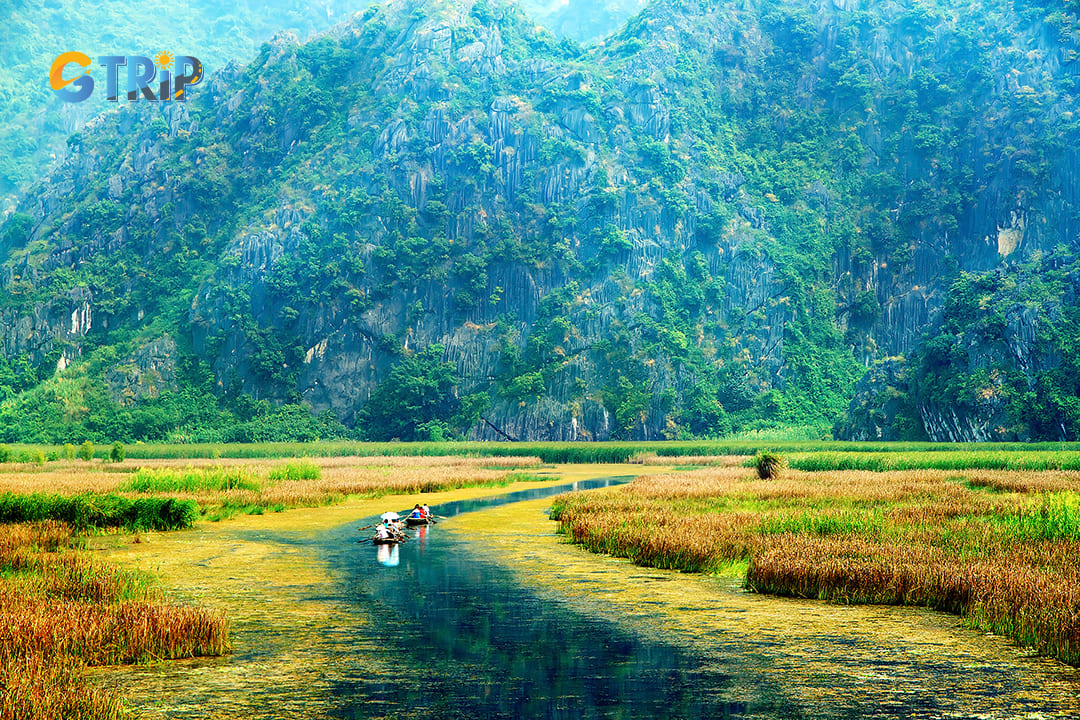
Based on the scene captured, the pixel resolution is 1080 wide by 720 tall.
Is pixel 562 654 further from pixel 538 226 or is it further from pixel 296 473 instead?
pixel 538 226

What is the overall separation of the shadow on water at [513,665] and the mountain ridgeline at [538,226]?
3550 inches

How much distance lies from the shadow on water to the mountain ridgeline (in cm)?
9017

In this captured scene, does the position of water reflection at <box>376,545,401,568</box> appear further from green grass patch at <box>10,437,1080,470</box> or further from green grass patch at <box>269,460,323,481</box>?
green grass patch at <box>10,437,1080,470</box>

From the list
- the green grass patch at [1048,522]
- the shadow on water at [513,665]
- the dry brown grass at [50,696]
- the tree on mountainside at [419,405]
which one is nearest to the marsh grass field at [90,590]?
the dry brown grass at [50,696]

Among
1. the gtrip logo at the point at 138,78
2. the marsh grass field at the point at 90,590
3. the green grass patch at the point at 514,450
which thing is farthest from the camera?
the gtrip logo at the point at 138,78

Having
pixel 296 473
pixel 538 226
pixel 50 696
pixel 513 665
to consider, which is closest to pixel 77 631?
pixel 50 696

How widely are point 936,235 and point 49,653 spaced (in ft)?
460

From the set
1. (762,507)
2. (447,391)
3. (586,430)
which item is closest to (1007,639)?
(762,507)

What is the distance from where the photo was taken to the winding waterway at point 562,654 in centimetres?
1085

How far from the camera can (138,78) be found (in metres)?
180

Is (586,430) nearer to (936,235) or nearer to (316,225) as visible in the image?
(316,225)

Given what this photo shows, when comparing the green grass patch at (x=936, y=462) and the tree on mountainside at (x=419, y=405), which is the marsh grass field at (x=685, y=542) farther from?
the tree on mountainside at (x=419, y=405)

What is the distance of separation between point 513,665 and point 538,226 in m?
121

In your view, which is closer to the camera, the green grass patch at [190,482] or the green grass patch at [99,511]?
the green grass patch at [99,511]
